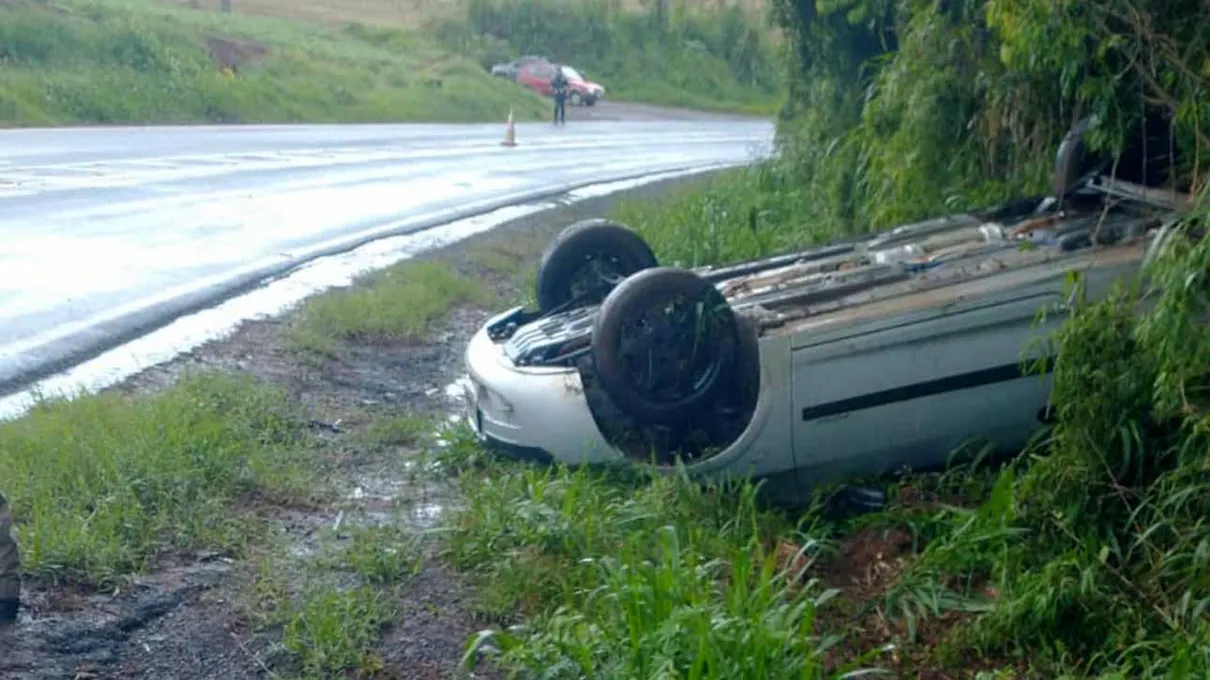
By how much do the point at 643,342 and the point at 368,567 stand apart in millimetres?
1519

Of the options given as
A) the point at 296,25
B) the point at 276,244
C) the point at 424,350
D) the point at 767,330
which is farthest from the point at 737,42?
the point at 767,330

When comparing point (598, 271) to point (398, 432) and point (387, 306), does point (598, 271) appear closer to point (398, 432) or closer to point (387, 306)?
point (398, 432)

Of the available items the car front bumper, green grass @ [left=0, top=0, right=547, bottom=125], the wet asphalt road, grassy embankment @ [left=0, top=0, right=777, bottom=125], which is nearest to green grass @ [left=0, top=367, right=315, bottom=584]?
the car front bumper

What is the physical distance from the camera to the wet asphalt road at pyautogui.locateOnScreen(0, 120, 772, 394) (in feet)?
34.5

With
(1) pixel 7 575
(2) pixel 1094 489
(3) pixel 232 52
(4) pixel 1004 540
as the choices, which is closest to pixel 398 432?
(1) pixel 7 575

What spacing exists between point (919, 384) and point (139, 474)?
318cm

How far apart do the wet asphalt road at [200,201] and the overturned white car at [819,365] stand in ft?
11.3

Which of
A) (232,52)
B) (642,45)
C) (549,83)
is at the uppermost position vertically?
(232,52)

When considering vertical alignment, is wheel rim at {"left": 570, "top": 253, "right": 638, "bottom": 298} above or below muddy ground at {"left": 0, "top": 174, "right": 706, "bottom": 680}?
above

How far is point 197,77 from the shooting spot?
3400 cm

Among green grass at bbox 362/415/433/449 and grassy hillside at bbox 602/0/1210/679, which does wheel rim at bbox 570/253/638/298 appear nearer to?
green grass at bbox 362/415/433/449

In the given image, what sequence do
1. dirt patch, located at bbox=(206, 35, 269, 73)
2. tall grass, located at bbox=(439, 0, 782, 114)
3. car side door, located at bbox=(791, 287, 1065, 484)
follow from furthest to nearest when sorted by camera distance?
tall grass, located at bbox=(439, 0, 782, 114) → dirt patch, located at bbox=(206, 35, 269, 73) → car side door, located at bbox=(791, 287, 1065, 484)

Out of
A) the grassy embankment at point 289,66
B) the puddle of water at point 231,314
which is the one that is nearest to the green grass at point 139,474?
the puddle of water at point 231,314

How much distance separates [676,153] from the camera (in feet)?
106
